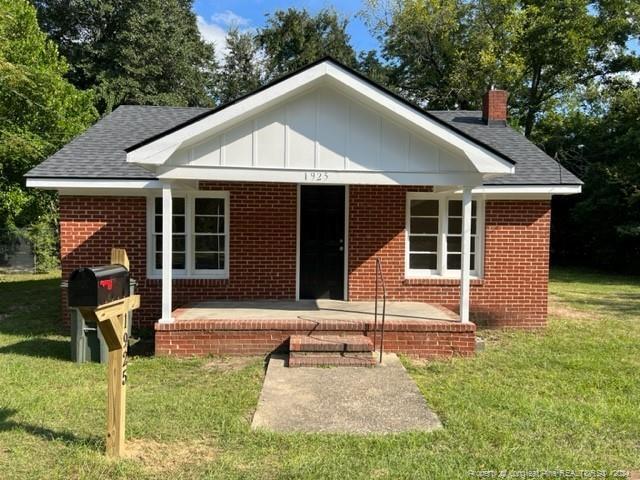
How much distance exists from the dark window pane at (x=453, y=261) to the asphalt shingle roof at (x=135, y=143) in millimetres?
1574

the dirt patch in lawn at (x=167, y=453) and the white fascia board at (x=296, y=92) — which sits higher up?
the white fascia board at (x=296, y=92)

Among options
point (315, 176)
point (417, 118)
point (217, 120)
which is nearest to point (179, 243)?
point (217, 120)

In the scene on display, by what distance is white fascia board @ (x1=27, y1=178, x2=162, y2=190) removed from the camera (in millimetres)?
8453

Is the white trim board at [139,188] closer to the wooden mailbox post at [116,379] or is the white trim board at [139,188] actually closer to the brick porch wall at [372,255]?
the brick porch wall at [372,255]

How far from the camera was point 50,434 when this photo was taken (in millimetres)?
4562

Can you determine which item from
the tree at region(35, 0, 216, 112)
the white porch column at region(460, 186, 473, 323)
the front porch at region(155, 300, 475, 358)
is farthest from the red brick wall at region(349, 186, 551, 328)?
the tree at region(35, 0, 216, 112)

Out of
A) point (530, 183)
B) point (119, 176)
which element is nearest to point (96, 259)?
point (119, 176)

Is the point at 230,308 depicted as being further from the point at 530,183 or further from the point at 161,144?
the point at 530,183

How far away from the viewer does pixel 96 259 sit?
9.18 m

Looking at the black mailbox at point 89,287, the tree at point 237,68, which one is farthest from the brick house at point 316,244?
the tree at point 237,68

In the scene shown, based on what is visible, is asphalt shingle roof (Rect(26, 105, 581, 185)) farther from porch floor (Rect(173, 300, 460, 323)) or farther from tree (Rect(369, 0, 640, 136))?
tree (Rect(369, 0, 640, 136))

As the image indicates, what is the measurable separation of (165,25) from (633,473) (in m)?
31.7

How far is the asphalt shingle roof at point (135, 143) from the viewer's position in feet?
28.8

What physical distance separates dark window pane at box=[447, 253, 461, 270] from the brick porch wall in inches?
→ 15.5
